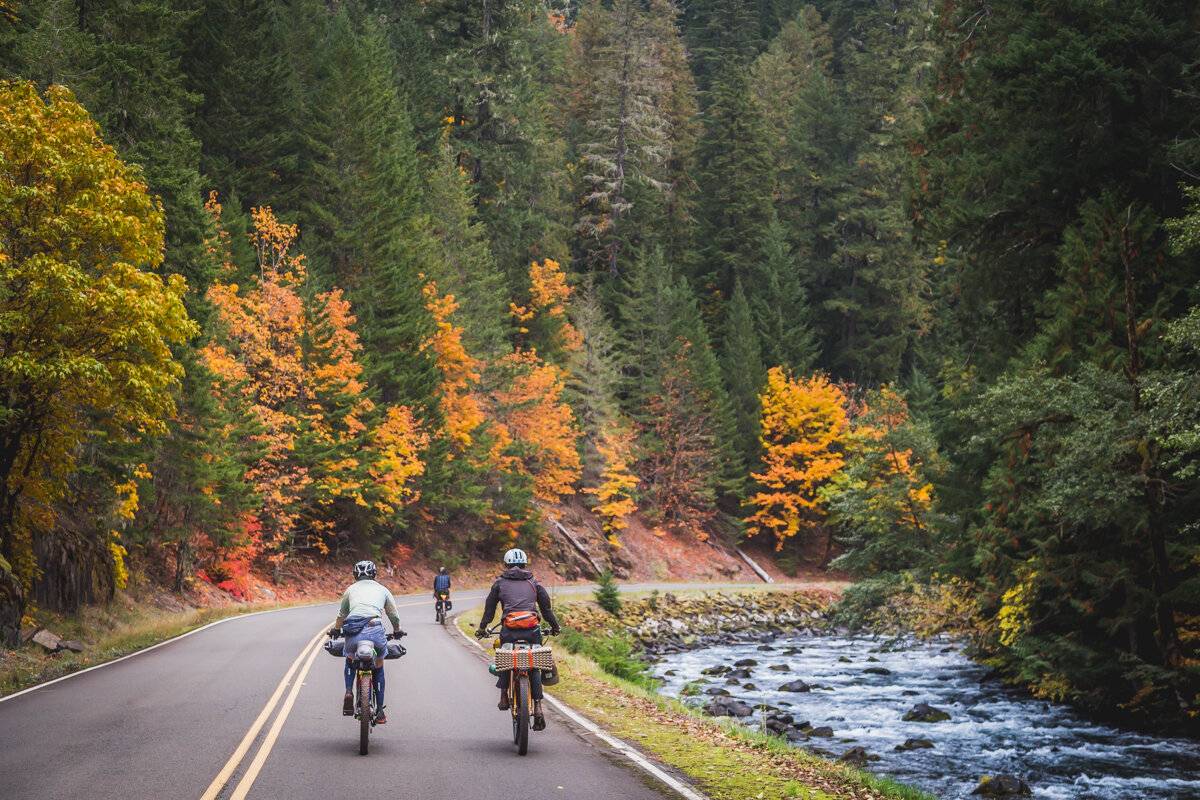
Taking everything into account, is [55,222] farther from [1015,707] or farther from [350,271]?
[350,271]

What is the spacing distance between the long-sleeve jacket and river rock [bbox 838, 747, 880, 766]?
26.3 feet

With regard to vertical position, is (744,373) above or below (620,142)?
below

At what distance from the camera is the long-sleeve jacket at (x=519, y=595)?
9531 mm

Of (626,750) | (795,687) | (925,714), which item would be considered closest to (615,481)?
(795,687)

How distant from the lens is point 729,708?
20.2m

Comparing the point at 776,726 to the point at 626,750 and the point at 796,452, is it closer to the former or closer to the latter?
the point at 626,750

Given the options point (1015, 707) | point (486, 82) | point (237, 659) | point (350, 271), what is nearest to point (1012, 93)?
point (1015, 707)

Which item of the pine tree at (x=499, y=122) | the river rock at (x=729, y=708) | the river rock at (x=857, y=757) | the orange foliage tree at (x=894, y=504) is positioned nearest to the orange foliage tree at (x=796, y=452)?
the pine tree at (x=499, y=122)

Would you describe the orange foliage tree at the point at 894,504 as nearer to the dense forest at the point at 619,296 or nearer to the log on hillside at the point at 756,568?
the dense forest at the point at 619,296

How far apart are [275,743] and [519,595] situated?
115 inches

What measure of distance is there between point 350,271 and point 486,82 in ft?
60.6

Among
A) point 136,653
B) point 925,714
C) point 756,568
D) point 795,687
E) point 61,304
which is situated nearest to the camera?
point 61,304

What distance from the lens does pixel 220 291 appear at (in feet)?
111

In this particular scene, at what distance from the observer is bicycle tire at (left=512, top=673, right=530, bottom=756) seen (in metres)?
9.11
